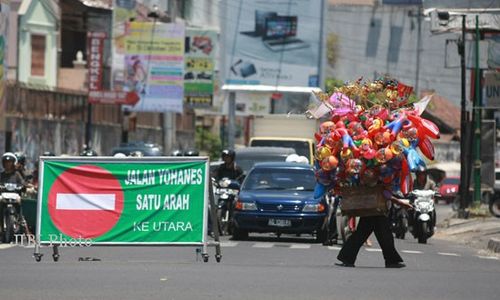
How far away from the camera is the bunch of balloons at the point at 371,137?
53.6ft

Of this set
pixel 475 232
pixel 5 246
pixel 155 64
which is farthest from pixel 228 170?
pixel 155 64

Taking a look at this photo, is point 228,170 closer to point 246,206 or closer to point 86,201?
point 246,206

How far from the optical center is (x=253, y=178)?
26.5 meters

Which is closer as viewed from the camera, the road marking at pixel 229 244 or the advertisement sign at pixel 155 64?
the road marking at pixel 229 244

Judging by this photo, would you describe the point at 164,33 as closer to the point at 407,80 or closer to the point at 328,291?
the point at 407,80

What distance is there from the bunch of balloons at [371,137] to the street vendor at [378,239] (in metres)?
0.48

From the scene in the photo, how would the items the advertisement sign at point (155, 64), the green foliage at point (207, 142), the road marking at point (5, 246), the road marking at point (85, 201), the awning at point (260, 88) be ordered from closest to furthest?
the road marking at point (85, 201)
the road marking at point (5, 246)
the advertisement sign at point (155, 64)
the awning at point (260, 88)
the green foliage at point (207, 142)

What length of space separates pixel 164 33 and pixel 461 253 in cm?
3866

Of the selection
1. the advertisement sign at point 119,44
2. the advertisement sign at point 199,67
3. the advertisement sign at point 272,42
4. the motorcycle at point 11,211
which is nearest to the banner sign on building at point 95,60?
the advertisement sign at point 119,44

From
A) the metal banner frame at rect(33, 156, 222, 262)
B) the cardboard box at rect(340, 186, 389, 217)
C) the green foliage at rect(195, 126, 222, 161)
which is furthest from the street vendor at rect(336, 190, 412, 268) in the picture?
the green foliage at rect(195, 126, 222, 161)

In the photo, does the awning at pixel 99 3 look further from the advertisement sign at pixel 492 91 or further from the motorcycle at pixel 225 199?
the motorcycle at pixel 225 199

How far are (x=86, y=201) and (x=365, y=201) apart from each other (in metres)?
3.55

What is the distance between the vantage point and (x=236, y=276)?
1508 centimetres

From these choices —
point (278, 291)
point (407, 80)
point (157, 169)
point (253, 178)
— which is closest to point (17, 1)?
point (407, 80)
